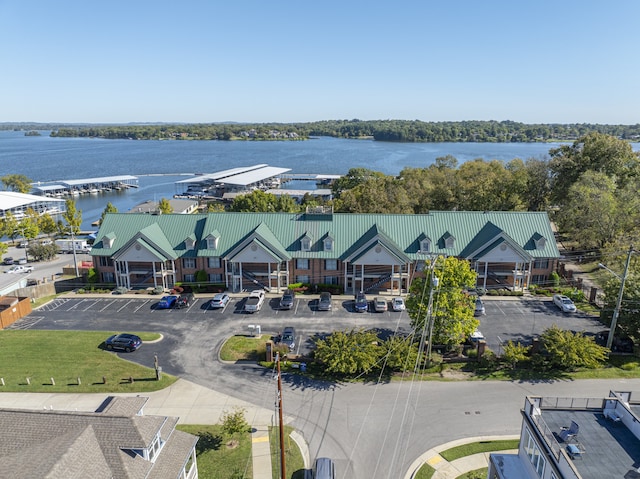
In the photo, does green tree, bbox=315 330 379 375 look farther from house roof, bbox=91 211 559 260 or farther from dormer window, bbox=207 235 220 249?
dormer window, bbox=207 235 220 249

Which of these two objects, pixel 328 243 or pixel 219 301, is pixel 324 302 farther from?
pixel 219 301

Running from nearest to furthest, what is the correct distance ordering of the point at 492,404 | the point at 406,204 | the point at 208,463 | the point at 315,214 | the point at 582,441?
1. the point at 582,441
2. the point at 208,463
3. the point at 492,404
4. the point at 315,214
5. the point at 406,204

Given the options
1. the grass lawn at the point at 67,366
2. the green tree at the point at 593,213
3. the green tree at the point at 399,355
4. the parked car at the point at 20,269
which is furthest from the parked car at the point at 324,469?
the parked car at the point at 20,269

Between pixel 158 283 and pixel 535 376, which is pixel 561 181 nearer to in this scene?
pixel 535 376

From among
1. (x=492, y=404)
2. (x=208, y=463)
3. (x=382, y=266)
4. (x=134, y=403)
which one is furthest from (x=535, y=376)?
(x=134, y=403)

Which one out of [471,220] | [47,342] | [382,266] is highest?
[471,220]

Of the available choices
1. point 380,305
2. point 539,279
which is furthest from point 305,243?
point 539,279

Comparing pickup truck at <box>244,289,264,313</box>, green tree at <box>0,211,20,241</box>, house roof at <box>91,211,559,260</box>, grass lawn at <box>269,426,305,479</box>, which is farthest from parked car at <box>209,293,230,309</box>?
green tree at <box>0,211,20,241</box>
